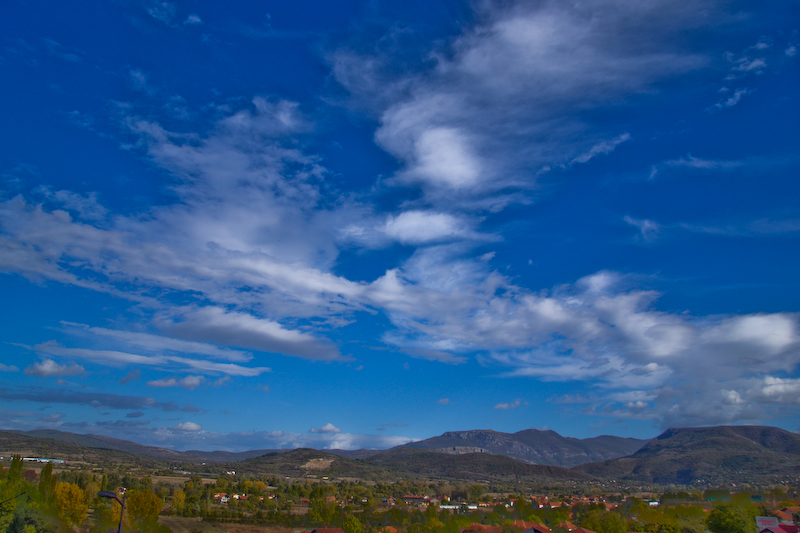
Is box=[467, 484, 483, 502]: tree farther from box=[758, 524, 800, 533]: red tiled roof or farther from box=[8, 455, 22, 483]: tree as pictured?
box=[8, 455, 22, 483]: tree

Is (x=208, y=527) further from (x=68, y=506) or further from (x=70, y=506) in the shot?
(x=68, y=506)

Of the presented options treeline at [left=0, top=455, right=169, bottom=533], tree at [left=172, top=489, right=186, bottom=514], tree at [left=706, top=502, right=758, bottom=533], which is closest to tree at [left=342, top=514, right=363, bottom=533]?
treeline at [left=0, top=455, right=169, bottom=533]

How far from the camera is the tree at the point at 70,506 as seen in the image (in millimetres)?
71312

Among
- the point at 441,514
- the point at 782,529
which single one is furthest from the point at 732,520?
the point at 441,514

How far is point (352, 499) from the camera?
133125 millimetres

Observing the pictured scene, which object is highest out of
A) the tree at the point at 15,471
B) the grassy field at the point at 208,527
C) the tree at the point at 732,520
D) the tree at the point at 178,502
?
the tree at the point at 15,471

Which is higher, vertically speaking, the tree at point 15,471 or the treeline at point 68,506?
the tree at point 15,471

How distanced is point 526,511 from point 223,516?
207 feet

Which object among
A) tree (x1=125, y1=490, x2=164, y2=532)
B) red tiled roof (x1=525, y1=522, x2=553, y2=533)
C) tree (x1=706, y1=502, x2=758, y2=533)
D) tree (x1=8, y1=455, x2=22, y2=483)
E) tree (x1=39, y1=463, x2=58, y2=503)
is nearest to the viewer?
tree (x1=706, y1=502, x2=758, y2=533)

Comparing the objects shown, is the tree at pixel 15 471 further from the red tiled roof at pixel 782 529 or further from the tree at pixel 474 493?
the tree at pixel 474 493

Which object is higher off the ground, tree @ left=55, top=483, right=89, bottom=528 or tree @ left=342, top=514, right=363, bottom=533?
tree @ left=55, top=483, right=89, bottom=528

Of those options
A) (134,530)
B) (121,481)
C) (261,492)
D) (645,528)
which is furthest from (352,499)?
(645,528)

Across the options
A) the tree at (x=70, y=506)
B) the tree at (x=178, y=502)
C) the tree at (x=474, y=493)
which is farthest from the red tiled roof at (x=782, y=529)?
the tree at (x=178, y=502)

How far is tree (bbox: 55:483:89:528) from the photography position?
71.3 m
